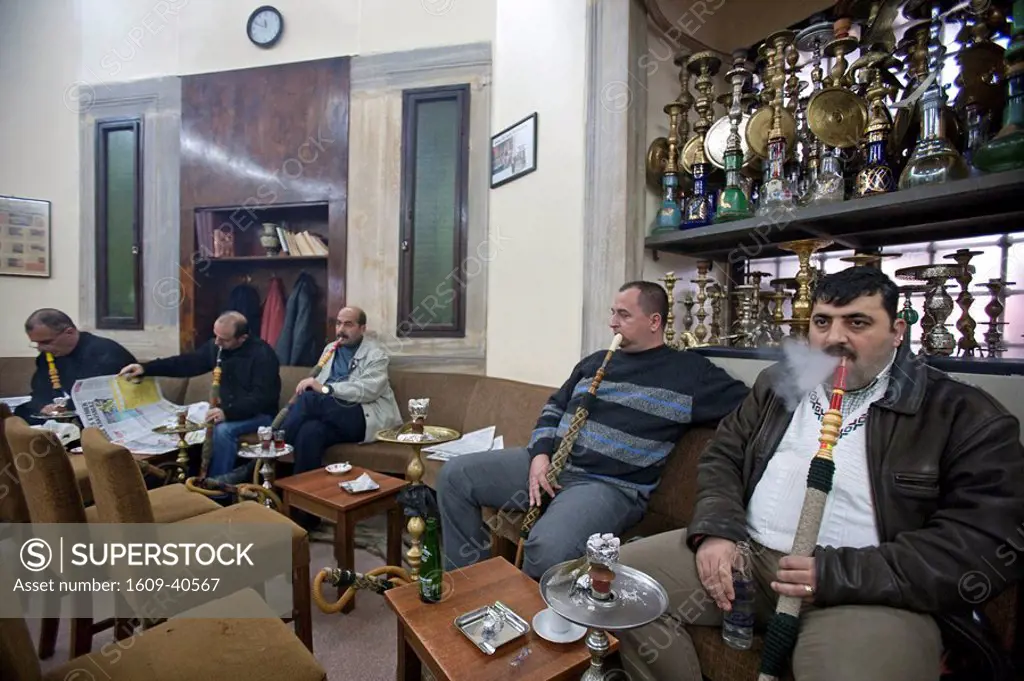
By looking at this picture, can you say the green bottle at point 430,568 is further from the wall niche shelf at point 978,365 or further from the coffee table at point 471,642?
the wall niche shelf at point 978,365

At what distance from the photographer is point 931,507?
102 cm

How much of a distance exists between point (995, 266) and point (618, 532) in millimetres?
1585

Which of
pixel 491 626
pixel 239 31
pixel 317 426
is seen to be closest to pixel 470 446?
pixel 317 426

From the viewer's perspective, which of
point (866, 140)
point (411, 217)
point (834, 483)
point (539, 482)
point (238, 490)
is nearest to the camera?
point (834, 483)

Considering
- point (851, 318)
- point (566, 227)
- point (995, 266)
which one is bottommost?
point (851, 318)

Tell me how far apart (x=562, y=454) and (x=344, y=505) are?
32.8 inches

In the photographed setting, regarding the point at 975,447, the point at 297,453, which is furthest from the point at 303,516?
the point at 975,447

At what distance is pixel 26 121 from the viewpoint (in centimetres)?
404

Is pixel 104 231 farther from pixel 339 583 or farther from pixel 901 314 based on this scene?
pixel 901 314

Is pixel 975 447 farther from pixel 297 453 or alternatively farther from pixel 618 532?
pixel 297 453

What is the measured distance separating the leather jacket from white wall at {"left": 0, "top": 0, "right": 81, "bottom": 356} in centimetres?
535

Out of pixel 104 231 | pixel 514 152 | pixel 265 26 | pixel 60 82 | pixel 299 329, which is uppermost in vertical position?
pixel 265 26

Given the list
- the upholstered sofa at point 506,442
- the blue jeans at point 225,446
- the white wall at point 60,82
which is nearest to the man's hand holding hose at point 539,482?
the upholstered sofa at point 506,442

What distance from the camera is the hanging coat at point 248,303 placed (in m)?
3.83
